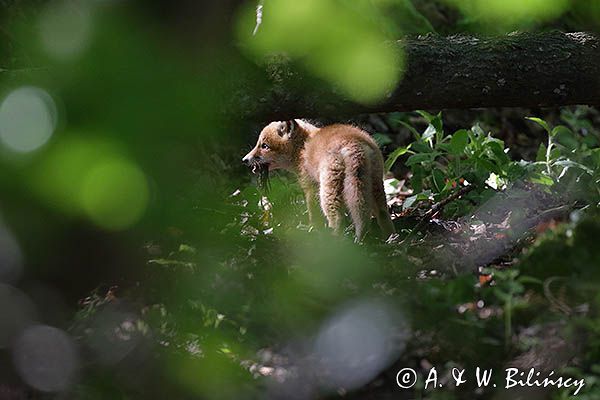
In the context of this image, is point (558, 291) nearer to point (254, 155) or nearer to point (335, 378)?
point (335, 378)

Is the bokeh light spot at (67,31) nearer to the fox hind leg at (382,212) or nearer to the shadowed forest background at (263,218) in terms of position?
the shadowed forest background at (263,218)

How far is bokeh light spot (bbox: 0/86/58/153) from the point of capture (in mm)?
912

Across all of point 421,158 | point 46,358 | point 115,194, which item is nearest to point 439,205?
point 421,158

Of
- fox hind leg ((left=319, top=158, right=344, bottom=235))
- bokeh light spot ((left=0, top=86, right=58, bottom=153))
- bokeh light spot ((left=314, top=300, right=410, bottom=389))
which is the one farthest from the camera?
fox hind leg ((left=319, top=158, right=344, bottom=235))

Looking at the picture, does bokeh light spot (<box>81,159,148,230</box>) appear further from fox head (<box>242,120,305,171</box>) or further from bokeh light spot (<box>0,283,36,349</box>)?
fox head (<box>242,120,305,171</box>)

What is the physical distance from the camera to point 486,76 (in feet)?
14.5

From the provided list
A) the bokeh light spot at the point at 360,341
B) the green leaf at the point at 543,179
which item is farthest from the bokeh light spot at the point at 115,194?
the green leaf at the point at 543,179

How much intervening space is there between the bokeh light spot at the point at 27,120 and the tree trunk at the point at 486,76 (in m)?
3.20

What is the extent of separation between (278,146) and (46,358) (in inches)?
156

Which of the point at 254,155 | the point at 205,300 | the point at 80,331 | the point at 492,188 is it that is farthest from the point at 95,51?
the point at 254,155

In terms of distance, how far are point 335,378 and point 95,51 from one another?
191 centimetres

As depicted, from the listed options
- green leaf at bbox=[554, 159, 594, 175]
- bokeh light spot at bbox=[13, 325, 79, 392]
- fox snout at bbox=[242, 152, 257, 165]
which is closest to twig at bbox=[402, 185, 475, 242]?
green leaf at bbox=[554, 159, 594, 175]

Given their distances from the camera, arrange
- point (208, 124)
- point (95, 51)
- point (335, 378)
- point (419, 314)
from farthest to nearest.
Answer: point (419, 314)
point (335, 378)
point (208, 124)
point (95, 51)

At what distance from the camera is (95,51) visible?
908mm
